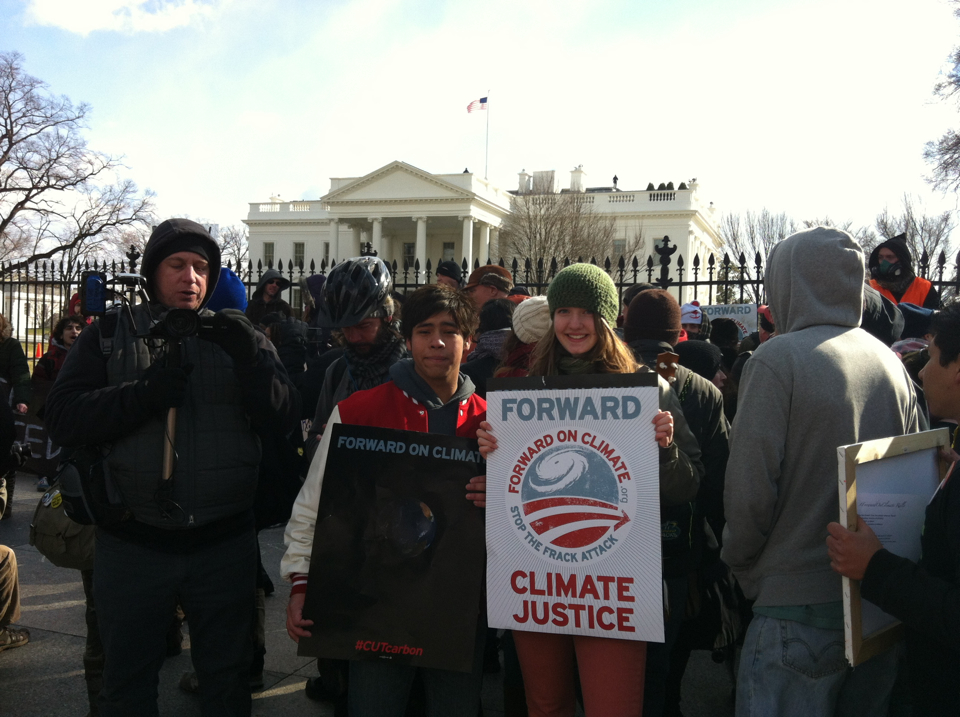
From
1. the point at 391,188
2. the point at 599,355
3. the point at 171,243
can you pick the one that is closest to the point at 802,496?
the point at 599,355

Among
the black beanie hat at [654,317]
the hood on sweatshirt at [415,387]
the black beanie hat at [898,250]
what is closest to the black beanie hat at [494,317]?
the black beanie hat at [654,317]

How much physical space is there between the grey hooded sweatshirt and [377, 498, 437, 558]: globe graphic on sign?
966 mm

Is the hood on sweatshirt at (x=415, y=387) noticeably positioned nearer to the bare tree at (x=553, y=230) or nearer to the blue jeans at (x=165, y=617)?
the blue jeans at (x=165, y=617)

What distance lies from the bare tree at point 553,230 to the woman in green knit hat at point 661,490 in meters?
31.4

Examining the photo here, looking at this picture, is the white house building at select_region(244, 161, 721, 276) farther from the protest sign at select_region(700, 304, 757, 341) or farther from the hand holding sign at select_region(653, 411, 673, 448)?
the hand holding sign at select_region(653, 411, 673, 448)

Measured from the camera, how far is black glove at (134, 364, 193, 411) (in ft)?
8.05

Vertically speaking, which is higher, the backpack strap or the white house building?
the white house building

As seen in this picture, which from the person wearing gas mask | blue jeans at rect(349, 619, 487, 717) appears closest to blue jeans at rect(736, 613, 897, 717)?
blue jeans at rect(349, 619, 487, 717)

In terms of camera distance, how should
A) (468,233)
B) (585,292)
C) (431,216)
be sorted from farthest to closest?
(431,216) < (468,233) < (585,292)

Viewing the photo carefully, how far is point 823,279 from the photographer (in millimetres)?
2240

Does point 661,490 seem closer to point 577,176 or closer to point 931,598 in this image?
point 931,598

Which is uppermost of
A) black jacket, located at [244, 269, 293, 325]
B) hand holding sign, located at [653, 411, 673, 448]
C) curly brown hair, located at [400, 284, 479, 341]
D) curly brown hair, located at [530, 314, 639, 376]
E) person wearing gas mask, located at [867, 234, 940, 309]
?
person wearing gas mask, located at [867, 234, 940, 309]

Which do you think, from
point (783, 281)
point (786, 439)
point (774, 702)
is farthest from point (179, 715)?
point (783, 281)

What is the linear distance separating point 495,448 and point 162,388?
1188 millimetres
